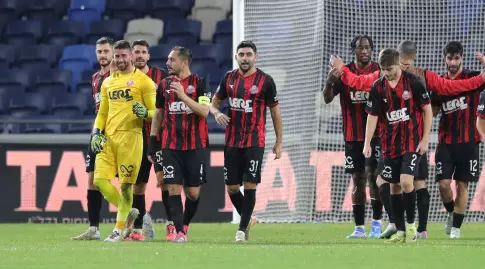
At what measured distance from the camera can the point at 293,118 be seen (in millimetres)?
14672

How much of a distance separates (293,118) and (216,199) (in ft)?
5.12

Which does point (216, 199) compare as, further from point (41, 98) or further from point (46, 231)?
point (41, 98)

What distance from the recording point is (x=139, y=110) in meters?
10.1

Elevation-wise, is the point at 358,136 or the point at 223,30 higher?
the point at 223,30

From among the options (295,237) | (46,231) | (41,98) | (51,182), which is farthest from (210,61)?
(295,237)

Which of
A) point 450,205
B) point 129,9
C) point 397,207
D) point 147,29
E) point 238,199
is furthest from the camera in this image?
point 129,9

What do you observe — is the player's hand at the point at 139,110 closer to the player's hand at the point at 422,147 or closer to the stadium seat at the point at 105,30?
the player's hand at the point at 422,147

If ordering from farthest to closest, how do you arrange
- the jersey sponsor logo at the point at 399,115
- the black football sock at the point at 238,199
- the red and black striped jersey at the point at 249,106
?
1. the black football sock at the point at 238,199
2. the red and black striped jersey at the point at 249,106
3. the jersey sponsor logo at the point at 399,115

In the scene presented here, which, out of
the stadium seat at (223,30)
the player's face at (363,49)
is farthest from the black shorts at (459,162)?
the stadium seat at (223,30)

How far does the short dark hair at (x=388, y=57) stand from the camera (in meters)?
9.48

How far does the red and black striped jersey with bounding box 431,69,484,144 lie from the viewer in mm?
11273

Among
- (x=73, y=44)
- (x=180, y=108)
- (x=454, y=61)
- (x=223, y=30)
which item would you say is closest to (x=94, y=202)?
(x=180, y=108)

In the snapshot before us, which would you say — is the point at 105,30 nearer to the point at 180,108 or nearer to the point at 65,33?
the point at 65,33

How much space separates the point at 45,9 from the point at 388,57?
11.8 metres
